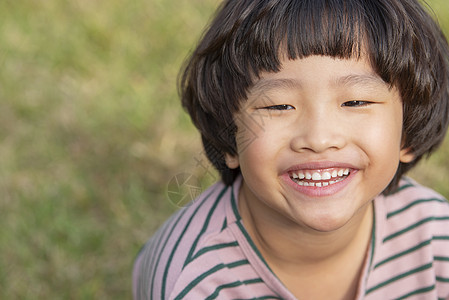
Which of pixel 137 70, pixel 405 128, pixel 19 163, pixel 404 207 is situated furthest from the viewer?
pixel 137 70

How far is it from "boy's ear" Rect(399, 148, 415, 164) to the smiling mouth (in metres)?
0.28

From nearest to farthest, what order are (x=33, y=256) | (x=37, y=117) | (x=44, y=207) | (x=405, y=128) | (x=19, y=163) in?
1. (x=405, y=128)
2. (x=33, y=256)
3. (x=44, y=207)
4. (x=19, y=163)
5. (x=37, y=117)

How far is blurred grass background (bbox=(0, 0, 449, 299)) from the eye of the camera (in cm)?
225

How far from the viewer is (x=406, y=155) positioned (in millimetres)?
1653

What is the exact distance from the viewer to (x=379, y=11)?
1.38m

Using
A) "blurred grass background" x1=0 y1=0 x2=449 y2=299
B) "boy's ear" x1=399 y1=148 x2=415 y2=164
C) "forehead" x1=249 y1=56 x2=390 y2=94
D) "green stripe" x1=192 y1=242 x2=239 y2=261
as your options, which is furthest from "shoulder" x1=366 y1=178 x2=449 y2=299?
"blurred grass background" x1=0 y1=0 x2=449 y2=299

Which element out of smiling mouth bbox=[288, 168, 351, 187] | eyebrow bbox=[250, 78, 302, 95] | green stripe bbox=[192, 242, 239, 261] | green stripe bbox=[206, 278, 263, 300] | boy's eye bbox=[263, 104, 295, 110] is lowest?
green stripe bbox=[206, 278, 263, 300]

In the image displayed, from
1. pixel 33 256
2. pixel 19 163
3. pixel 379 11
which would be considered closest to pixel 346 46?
pixel 379 11

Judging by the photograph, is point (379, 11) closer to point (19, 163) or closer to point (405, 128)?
point (405, 128)

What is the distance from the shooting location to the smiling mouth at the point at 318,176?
1391 millimetres

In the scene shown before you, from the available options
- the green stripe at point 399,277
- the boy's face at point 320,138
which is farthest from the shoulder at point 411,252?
the boy's face at point 320,138

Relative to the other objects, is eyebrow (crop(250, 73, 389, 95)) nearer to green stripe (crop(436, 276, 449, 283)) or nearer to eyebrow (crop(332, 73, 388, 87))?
eyebrow (crop(332, 73, 388, 87))

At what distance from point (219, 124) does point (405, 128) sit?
46 centimetres

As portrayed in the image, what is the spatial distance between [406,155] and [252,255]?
48cm
